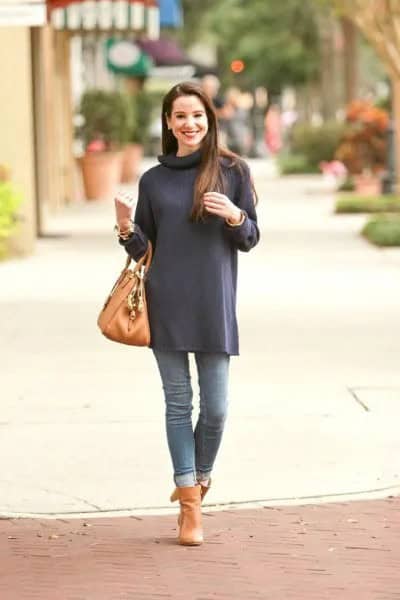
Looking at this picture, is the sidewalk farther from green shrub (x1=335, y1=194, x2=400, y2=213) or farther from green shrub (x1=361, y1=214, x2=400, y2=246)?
green shrub (x1=335, y1=194, x2=400, y2=213)

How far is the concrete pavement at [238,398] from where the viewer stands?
7523 millimetres

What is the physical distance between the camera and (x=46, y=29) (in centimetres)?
2708

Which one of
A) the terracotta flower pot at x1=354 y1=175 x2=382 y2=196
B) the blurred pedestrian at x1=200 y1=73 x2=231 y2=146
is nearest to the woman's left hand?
the blurred pedestrian at x1=200 y1=73 x2=231 y2=146

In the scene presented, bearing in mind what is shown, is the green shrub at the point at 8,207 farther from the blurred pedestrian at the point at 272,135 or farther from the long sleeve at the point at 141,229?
the blurred pedestrian at the point at 272,135

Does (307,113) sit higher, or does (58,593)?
(58,593)

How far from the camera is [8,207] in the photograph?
17438 mm

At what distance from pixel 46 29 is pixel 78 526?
2089 cm

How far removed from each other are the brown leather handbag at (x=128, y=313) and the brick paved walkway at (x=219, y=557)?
0.77 m

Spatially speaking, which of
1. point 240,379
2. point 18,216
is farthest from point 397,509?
point 18,216

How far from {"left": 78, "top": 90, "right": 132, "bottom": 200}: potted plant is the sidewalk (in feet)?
49.9

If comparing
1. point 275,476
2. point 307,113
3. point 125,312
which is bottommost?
point 307,113

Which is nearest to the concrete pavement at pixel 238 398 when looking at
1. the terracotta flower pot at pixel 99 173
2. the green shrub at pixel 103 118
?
the terracotta flower pot at pixel 99 173

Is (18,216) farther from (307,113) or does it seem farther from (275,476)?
(307,113)

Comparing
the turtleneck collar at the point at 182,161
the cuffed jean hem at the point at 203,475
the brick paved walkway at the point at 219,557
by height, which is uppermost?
the turtleneck collar at the point at 182,161
